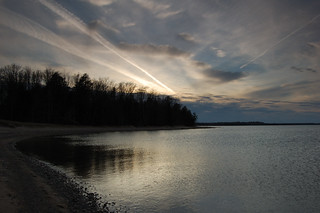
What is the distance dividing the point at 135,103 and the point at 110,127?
979 inches

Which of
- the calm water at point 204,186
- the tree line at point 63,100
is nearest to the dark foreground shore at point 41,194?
the calm water at point 204,186

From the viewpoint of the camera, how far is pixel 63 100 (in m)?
94.0

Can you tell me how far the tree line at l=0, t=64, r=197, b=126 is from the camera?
3349 inches

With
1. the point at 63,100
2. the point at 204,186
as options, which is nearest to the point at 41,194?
the point at 204,186

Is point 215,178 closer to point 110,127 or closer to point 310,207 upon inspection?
point 310,207

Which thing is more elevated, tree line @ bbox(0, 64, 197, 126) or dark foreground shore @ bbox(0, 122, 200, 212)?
tree line @ bbox(0, 64, 197, 126)

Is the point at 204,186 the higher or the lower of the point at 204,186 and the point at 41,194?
the lower

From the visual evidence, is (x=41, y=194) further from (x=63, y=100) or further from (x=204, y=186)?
(x=63, y=100)

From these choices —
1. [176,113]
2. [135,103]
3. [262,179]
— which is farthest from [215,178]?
[176,113]

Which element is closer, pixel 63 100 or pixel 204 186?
pixel 204 186

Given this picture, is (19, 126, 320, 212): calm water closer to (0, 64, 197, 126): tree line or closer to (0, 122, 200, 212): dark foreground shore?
(0, 122, 200, 212): dark foreground shore

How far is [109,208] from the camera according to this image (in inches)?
414

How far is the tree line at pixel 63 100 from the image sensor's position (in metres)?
85.1

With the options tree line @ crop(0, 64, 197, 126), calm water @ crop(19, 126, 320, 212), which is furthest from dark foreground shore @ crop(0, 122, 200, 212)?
tree line @ crop(0, 64, 197, 126)
